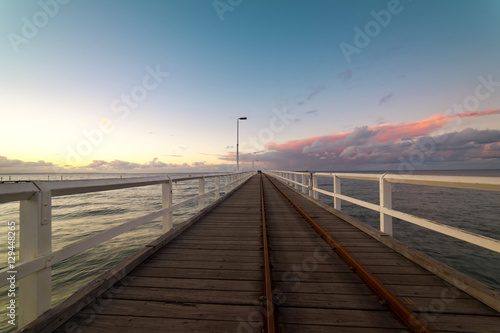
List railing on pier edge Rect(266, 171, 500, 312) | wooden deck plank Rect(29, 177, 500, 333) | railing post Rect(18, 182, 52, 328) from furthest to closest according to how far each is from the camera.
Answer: railing on pier edge Rect(266, 171, 500, 312) → wooden deck plank Rect(29, 177, 500, 333) → railing post Rect(18, 182, 52, 328)

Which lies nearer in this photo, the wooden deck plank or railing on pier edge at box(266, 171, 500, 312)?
the wooden deck plank

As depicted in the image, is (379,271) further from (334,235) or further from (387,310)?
(334,235)

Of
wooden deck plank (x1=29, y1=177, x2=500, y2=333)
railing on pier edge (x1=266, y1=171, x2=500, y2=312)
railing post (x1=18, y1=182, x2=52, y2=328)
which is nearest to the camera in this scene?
railing post (x1=18, y1=182, x2=52, y2=328)

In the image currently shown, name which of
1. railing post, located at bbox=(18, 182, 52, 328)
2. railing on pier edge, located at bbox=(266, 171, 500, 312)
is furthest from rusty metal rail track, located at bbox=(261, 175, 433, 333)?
railing post, located at bbox=(18, 182, 52, 328)

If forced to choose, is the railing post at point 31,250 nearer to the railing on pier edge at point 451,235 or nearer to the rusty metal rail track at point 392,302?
the rusty metal rail track at point 392,302

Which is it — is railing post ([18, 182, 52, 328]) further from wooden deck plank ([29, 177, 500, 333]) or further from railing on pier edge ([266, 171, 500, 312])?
railing on pier edge ([266, 171, 500, 312])

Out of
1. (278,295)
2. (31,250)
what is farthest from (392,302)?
(31,250)

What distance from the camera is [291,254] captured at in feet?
12.0

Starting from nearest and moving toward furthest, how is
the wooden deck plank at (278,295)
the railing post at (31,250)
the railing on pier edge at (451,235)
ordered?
the railing post at (31,250) → the wooden deck plank at (278,295) → the railing on pier edge at (451,235)

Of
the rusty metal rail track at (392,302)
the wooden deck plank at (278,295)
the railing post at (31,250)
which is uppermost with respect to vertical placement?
the railing post at (31,250)

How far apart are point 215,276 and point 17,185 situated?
88.1 inches

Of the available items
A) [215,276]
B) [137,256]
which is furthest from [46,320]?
[215,276]

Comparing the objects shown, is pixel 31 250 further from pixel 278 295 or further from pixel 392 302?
pixel 392 302

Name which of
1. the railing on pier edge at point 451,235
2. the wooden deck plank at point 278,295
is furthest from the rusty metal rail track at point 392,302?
the railing on pier edge at point 451,235
